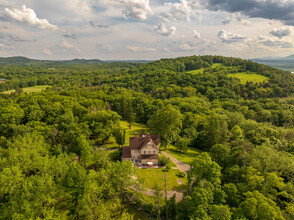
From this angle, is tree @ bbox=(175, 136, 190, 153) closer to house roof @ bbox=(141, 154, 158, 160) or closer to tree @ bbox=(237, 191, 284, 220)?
house roof @ bbox=(141, 154, 158, 160)

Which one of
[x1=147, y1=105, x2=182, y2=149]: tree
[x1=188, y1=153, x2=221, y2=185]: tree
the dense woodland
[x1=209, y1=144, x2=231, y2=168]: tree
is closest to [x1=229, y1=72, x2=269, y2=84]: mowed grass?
the dense woodland

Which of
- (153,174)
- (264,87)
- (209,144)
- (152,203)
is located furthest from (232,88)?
(152,203)

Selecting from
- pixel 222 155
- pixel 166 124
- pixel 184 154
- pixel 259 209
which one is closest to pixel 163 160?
pixel 166 124

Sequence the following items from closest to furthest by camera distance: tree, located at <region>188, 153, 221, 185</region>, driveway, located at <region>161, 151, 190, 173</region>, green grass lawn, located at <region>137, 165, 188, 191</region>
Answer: tree, located at <region>188, 153, 221, 185</region>
green grass lawn, located at <region>137, 165, 188, 191</region>
driveway, located at <region>161, 151, 190, 173</region>

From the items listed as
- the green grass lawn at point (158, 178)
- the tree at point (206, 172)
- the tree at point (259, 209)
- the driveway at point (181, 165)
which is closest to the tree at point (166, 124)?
the driveway at point (181, 165)

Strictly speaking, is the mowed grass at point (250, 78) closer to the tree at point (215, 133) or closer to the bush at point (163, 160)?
the tree at point (215, 133)

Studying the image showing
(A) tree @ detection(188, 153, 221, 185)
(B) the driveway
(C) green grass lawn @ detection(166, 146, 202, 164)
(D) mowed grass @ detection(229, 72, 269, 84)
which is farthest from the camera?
(D) mowed grass @ detection(229, 72, 269, 84)

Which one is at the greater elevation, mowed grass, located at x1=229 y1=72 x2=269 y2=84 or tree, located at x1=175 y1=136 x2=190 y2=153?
mowed grass, located at x1=229 y1=72 x2=269 y2=84
